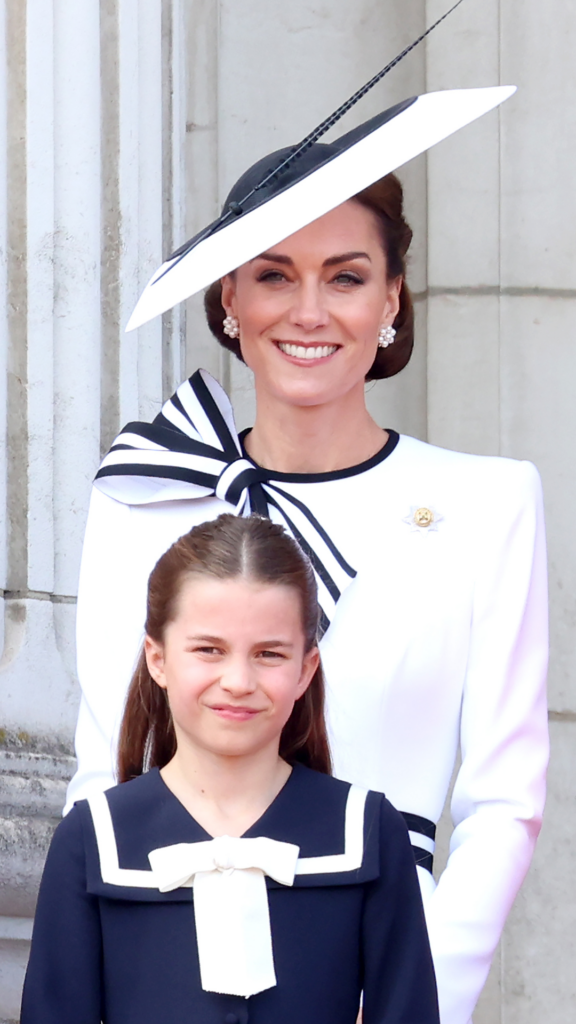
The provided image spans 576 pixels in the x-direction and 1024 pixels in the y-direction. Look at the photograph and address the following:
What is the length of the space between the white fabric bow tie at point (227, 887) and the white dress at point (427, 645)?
0.43m

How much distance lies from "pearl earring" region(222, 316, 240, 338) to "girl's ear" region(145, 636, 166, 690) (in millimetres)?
670

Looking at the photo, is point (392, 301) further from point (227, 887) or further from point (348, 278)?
point (227, 887)

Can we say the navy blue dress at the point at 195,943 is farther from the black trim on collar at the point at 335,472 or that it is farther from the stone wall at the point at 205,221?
the stone wall at the point at 205,221

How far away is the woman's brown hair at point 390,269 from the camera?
206 centimetres

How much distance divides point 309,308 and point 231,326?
20 cm

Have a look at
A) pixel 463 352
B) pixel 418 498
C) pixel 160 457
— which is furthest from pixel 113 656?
pixel 463 352

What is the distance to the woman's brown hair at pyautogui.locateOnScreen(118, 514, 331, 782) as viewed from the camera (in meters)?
1.53

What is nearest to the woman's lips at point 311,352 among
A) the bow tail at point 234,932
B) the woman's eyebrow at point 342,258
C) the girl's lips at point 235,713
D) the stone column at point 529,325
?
the woman's eyebrow at point 342,258

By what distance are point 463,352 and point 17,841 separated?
4.26 ft

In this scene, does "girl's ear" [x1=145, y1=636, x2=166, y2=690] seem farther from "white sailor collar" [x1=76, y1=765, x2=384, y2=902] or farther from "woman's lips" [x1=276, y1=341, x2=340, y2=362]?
"woman's lips" [x1=276, y1=341, x2=340, y2=362]

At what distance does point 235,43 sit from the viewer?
317 centimetres

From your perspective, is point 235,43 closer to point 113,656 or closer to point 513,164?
point 513,164

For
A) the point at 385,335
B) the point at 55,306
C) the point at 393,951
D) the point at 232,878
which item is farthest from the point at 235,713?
the point at 55,306

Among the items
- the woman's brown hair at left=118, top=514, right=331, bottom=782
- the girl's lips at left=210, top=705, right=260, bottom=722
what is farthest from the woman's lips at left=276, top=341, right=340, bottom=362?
the girl's lips at left=210, top=705, right=260, bottom=722
